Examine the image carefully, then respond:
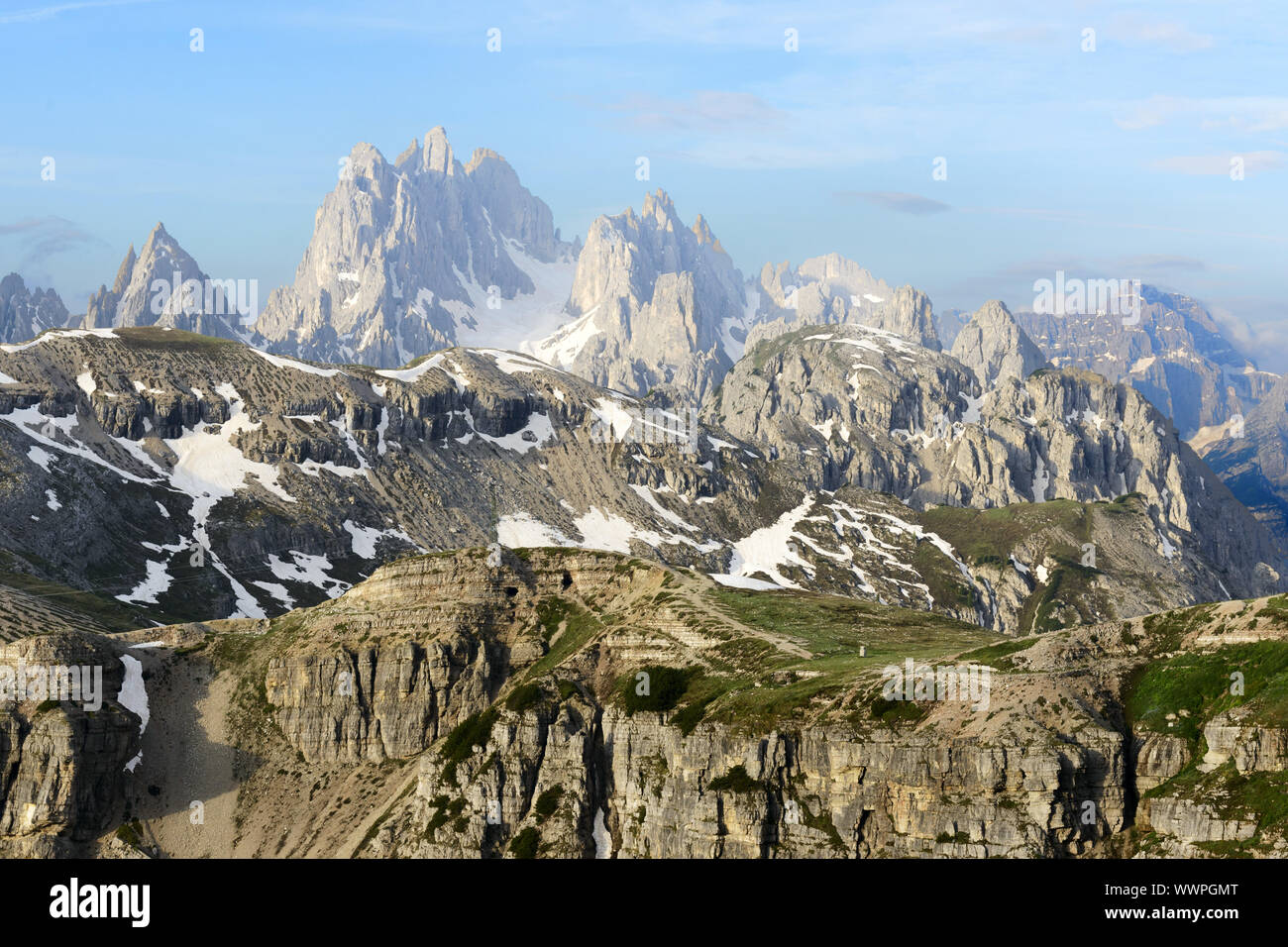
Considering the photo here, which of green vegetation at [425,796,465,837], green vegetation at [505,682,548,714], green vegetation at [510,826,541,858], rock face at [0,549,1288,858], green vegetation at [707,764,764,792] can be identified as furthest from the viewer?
green vegetation at [505,682,548,714]

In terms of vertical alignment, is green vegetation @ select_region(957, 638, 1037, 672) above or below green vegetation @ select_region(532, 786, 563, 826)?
above

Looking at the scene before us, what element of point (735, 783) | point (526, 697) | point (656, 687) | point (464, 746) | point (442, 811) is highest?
point (656, 687)

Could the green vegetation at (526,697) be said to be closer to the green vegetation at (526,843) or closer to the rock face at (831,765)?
the rock face at (831,765)

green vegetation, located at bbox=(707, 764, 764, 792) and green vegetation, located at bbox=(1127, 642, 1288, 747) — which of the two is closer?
green vegetation, located at bbox=(1127, 642, 1288, 747)

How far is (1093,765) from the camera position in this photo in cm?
14300

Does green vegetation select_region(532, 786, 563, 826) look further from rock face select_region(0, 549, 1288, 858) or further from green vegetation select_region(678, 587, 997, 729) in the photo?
green vegetation select_region(678, 587, 997, 729)

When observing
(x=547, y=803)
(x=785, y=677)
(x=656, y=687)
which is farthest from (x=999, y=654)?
(x=547, y=803)

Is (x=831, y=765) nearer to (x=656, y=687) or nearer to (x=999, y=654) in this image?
(x=999, y=654)

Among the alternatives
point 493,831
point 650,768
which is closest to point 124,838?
point 493,831

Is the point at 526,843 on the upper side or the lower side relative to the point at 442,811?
lower

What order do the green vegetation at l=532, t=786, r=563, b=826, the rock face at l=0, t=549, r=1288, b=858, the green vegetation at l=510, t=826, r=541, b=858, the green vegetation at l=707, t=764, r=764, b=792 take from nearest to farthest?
the rock face at l=0, t=549, r=1288, b=858
the green vegetation at l=707, t=764, r=764, b=792
the green vegetation at l=510, t=826, r=541, b=858
the green vegetation at l=532, t=786, r=563, b=826

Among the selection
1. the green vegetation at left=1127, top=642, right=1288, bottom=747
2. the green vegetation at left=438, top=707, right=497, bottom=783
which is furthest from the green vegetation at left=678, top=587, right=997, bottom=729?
the green vegetation at left=438, top=707, right=497, bottom=783

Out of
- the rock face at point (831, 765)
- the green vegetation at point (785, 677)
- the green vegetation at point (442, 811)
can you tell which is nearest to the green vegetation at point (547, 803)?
the rock face at point (831, 765)
